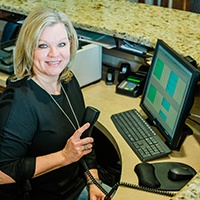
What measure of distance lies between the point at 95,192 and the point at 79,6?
1.19m

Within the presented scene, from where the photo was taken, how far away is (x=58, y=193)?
5.45 feet

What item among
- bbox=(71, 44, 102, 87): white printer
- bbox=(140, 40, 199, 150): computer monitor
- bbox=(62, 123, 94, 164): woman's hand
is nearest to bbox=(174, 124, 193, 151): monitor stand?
bbox=(140, 40, 199, 150): computer monitor

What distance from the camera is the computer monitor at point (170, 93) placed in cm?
147

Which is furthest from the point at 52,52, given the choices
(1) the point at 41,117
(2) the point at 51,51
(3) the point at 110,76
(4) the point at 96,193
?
(3) the point at 110,76

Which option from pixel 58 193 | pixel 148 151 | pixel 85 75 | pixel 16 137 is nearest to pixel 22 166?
pixel 16 137

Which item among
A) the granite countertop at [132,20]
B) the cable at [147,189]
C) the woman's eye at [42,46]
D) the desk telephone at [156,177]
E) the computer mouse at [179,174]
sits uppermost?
the woman's eye at [42,46]

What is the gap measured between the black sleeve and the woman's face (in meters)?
0.13

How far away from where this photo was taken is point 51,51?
151cm

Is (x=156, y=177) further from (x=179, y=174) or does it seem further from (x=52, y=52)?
(x=52, y=52)

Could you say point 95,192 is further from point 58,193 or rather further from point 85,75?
point 85,75

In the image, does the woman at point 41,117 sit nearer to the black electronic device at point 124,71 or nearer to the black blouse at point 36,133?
the black blouse at point 36,133

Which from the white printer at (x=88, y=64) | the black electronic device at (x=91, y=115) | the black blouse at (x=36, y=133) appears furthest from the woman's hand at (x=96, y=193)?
the white printer at (x=88, y=64)

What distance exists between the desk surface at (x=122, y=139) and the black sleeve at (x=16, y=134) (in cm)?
34

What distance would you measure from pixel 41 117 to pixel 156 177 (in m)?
0.46
